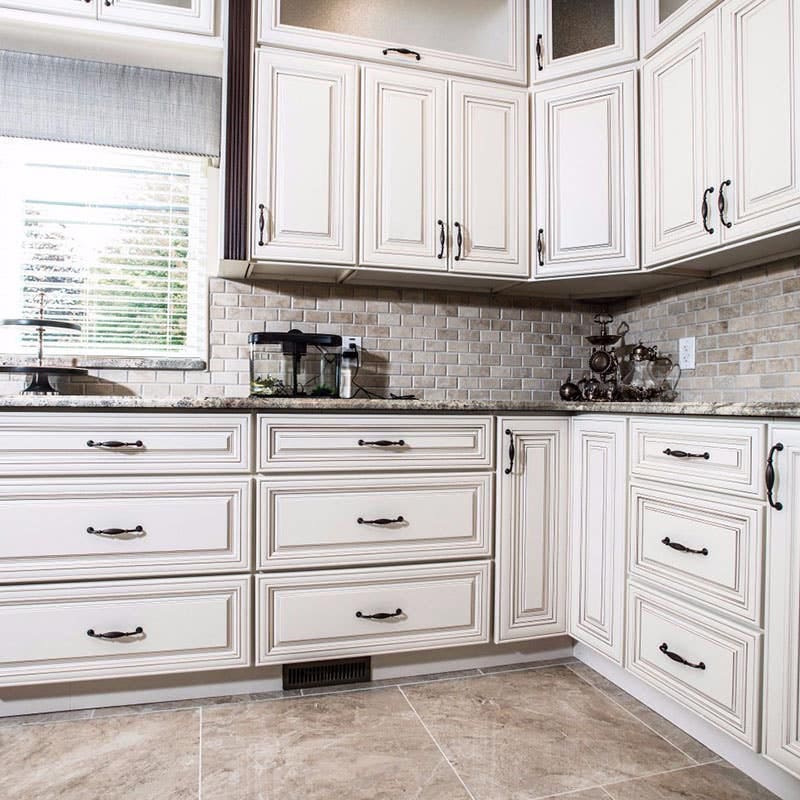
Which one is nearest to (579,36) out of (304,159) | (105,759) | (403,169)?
(403,169)

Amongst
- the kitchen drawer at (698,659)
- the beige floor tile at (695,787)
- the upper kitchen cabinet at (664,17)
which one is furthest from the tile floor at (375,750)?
the upper kitchen cabinet at (664,17)

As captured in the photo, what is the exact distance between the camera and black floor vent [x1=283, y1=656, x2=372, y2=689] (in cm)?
203

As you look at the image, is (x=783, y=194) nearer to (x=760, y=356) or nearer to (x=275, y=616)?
(x=760, y=356)

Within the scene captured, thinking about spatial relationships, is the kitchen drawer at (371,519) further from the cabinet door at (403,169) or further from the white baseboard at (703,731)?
the cabinet door at (403,169)

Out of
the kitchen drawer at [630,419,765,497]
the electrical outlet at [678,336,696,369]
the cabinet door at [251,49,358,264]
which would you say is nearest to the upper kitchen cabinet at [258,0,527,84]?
the cabinet door at [251,49,358,264]

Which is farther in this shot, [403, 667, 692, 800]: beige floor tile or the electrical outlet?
the electrical outlet

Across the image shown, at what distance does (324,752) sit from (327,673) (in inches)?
15.7

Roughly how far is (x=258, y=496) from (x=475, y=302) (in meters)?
1.30

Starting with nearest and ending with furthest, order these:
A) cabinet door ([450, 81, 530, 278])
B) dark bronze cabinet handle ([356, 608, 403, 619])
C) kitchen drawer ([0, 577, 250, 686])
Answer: kitchen drawer ([0, 577, 250, 686]), dark bronze cabinet handle ([356, 608, 403, 619]), cabinet door ([450, 81, 530, 278])

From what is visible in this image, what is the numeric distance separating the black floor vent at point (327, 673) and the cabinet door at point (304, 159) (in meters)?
1.34

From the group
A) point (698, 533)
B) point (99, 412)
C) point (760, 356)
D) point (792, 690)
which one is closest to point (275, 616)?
point (99, 412)

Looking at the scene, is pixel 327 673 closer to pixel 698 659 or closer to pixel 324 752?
pixel 324 752

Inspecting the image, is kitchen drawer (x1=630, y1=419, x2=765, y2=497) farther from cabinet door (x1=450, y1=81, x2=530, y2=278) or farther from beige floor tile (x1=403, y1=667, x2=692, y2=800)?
cabinet door (x1=450, y1=81, x2=530, y2=278)

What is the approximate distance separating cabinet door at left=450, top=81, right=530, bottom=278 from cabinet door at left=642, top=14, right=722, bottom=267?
0.44 meters
